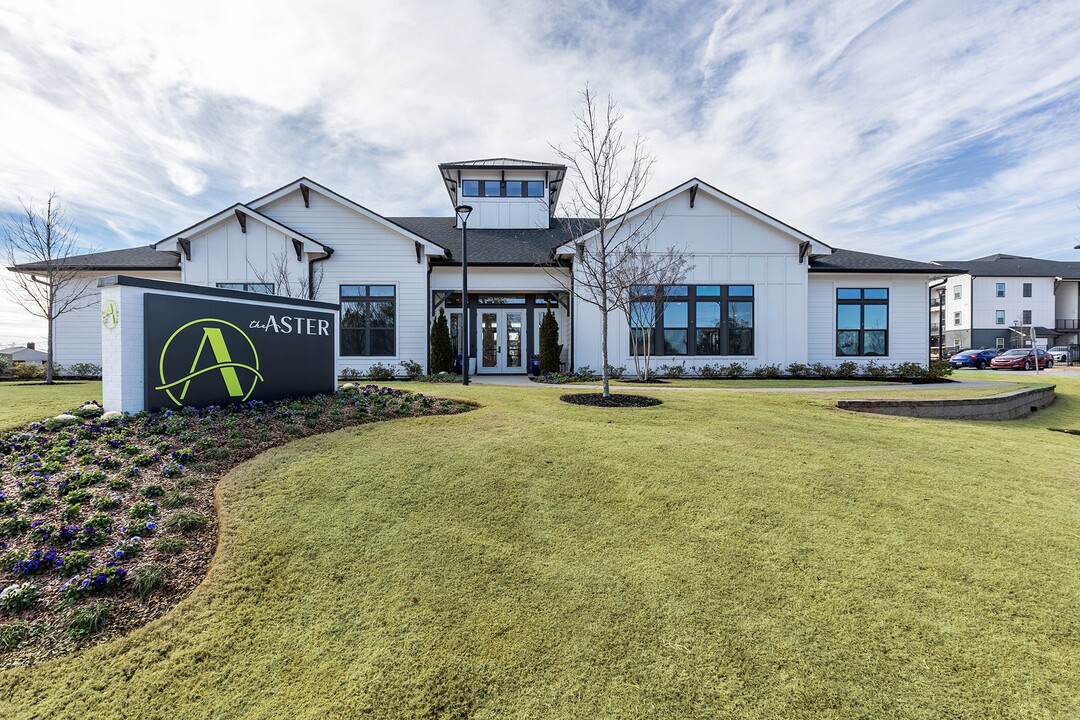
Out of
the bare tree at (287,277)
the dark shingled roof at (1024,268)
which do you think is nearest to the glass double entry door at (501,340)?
the bare tree at (287,277)

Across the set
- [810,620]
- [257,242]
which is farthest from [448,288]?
[810,620]

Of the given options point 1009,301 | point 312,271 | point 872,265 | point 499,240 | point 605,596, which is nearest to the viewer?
point 605,596

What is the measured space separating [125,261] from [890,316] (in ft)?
92.9

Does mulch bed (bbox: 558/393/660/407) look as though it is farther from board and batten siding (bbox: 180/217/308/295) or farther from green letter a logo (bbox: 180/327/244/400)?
board and batten siding (bbox: 180/217/308/295)

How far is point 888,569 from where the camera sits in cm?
334

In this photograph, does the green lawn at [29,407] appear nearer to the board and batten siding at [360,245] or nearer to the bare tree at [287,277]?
the bare tree at [287,277]

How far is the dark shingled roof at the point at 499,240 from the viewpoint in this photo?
17344 millimetres

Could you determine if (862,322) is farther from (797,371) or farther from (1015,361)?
(1015,361)

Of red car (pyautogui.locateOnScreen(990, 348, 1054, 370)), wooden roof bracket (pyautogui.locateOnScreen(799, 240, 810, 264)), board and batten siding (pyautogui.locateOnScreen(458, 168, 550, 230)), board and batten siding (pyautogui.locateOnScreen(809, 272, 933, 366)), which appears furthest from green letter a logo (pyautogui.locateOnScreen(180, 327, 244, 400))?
red car (pyautogui.locateOnScreen(990, 348, 1054, 370))

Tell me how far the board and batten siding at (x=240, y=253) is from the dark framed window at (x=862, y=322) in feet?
63.1

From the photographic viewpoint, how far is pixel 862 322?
17859mm

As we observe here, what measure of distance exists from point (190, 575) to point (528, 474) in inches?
108

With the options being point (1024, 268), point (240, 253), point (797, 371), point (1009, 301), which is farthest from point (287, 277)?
point (1024, 268)

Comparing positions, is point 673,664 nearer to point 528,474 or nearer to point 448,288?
point 528,474
